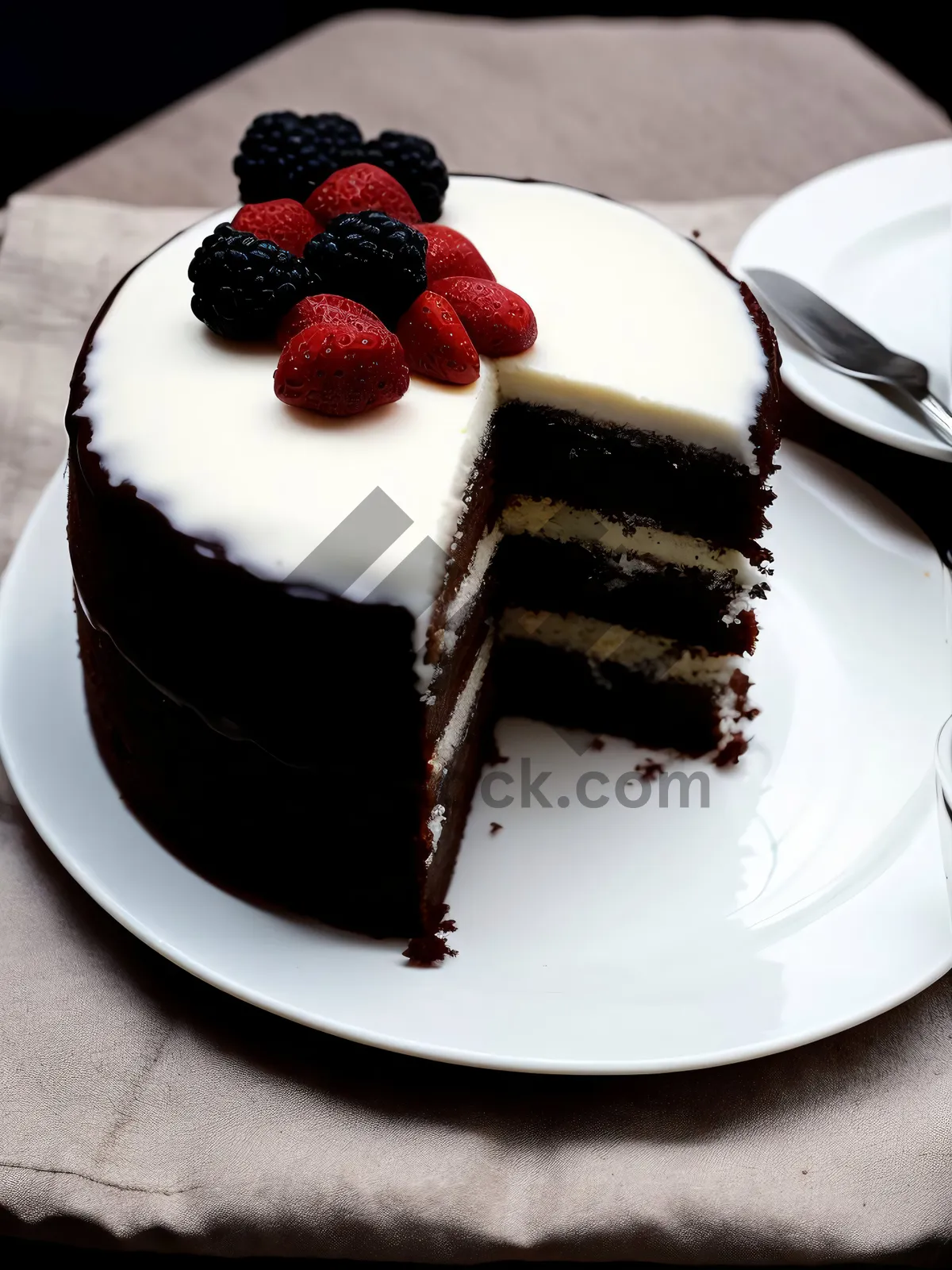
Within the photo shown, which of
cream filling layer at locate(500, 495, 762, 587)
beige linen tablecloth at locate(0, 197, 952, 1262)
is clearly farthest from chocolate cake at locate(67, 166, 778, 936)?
beige linen tablecloth at locate(0, 197, 952, 1262)

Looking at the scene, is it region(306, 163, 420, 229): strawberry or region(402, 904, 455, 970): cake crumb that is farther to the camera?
region(306, 163, 420, 229): strawberry

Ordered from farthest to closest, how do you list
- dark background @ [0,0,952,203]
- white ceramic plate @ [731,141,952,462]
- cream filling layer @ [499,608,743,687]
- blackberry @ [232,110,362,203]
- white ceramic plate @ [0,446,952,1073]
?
dark background @ [0,0,952,203], white ceramic plate @ [731,141,952,462], cream filling layer @ [499,608,743,687], blackberry @ [232,110,362,203], white ceramic plate @ [0,446,952,1073]

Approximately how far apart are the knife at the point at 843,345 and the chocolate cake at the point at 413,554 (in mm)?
597

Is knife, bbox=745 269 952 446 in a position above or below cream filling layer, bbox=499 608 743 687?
above

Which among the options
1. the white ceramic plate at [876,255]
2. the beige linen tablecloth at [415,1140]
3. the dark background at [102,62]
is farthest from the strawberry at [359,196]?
the dark background at [102,62]

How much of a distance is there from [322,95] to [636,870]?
307 centimetres

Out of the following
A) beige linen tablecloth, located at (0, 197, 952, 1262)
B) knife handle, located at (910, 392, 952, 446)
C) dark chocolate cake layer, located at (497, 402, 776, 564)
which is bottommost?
beige linen tablecloth, located at (0, 197, 952, 1262)

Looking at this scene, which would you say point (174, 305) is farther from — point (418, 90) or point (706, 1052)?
point (418, 90)

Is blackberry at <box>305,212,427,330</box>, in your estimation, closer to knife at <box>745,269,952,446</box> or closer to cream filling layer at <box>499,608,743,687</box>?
cream filling layer at <box>499,608,743,687</box>

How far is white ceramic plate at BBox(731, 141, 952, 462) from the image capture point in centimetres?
312

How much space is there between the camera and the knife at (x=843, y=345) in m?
3.07

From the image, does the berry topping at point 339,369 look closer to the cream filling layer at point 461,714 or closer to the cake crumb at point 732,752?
the cream filling layer at point 461,714

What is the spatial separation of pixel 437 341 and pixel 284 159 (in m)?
0.66

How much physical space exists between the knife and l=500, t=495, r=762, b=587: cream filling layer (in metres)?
0.76
